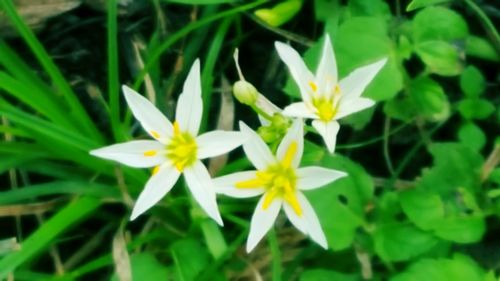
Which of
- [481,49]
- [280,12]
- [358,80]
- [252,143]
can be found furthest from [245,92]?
[481,49]

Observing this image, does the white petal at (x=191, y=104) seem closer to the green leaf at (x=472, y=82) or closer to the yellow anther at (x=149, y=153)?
the yellow anther at (x=149, y=153)

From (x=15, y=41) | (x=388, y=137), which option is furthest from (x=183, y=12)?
(x=388, y=137)

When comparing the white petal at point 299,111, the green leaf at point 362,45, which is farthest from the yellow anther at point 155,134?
the green leaf at point 362,45

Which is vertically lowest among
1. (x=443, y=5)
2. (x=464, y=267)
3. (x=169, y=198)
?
(x=464, y=267)

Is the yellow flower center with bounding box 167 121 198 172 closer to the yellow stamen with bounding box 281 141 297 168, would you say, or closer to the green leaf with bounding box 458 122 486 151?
the yellow stamen with bounding box 281 141 297 168

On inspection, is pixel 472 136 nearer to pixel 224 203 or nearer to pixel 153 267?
pixel 224 203
